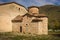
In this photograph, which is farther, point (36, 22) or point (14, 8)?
point (14, 8)

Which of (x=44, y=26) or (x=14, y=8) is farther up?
(x=14, y=8)

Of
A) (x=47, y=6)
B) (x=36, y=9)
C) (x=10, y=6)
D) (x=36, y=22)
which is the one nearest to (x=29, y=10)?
(x=36, y=9)

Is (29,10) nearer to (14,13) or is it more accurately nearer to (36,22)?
(14,13)

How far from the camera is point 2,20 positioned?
67.7 feet

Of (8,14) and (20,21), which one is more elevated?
(8,14)

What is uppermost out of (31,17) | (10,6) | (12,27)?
(10,6)

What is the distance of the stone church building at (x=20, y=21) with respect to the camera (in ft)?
62.5

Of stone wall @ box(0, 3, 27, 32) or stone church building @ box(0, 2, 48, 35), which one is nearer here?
stone church building @ box(0, 2, 48, 35)

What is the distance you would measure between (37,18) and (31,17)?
0.74 metres

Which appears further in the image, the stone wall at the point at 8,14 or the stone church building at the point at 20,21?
the stone wall at the point at 8,14

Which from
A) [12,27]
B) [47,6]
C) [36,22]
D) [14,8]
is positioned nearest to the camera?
[36,22]

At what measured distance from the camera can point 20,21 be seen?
64.3 feet

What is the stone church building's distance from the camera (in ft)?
62.5

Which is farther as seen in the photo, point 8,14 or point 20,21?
point 8,14
